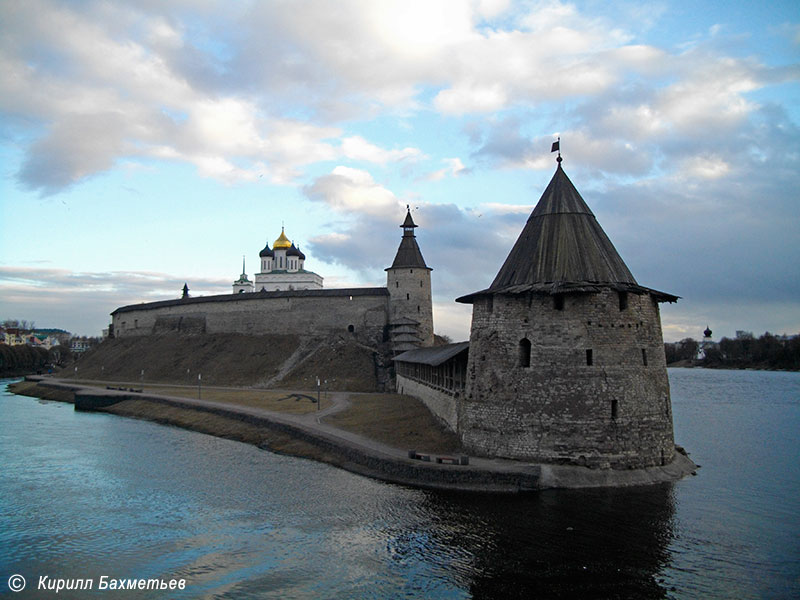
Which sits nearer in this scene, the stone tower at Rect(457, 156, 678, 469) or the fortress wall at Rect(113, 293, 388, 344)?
the stone tower at Rect(457, 156, 678, 469)

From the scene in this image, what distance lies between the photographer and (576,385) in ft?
56.7

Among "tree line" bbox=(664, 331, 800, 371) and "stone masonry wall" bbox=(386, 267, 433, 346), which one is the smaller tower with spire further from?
"tree line" bbox=(664, 331, 800, 371)

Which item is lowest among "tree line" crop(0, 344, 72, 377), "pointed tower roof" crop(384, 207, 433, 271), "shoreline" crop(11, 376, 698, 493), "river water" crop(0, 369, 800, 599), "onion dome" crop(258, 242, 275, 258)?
"river water" crop(0, 369, 800, 599)

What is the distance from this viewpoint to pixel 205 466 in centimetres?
2033

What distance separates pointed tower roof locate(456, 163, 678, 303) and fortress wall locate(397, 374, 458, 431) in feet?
12.8

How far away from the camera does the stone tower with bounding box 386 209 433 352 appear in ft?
150

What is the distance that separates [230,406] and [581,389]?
20.9 metres

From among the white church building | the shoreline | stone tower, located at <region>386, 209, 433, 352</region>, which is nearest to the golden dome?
the white church building

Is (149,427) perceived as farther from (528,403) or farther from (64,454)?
(528,403)

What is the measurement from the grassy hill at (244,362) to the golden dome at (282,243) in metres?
20.0

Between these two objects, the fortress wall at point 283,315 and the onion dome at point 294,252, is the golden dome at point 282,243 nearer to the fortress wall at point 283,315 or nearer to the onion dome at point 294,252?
the onion dome at point 294,252

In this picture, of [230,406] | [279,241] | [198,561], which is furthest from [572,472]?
[279,241]

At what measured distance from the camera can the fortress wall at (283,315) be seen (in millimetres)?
49094

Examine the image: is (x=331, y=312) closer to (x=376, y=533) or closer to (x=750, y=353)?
(x=376, y=533)
